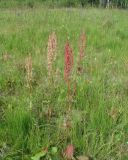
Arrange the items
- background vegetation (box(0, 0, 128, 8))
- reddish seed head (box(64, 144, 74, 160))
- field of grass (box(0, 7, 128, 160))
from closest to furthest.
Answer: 1. reddish seed head (box(64, 144, 74, 160))
2. field of grass (box(0, 7, 128, 160))
3. background vegetation (box(0, 0, 128, 8))

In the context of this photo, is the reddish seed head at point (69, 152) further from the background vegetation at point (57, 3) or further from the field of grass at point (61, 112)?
the background vegetation at point (57, 3)

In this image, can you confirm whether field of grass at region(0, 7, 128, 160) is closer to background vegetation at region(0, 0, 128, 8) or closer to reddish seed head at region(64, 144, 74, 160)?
reddish seed head at region(64, 144, 74, 160)

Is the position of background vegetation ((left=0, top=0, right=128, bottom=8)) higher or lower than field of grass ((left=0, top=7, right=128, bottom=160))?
lower

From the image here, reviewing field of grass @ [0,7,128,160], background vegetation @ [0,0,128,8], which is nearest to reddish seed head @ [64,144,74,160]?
field of grass @ [0,7,128,160]

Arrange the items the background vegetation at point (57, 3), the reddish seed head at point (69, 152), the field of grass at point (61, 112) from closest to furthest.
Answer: the reddish seed head at point (69, 152)
the field of grass at point (61, 112)
the background vegetation at point (57, 3)

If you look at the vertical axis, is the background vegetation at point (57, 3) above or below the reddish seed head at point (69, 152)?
below

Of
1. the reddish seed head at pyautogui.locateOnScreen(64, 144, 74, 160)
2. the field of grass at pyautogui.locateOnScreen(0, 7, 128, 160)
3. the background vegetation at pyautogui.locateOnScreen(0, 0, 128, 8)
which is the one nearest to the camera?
the reddish seed head at pyautogui.locateOnScreen(64, 144, 74, 160)

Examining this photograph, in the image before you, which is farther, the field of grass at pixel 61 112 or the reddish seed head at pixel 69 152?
the field of grass at pixel 61 112

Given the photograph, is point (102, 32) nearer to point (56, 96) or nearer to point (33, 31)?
point (33, 31)

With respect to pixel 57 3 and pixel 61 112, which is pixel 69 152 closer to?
pixel 61 112

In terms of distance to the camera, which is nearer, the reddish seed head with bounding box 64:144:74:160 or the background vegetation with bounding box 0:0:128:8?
the reddish seed head with bounding box 64:144:74:160

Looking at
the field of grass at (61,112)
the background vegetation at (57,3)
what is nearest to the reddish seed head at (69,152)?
the field of grass at (61,112)

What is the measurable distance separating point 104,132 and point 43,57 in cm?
259

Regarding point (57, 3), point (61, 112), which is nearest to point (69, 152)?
point (61, 112)
